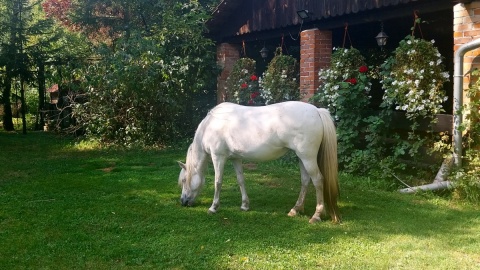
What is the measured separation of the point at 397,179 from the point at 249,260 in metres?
4.08

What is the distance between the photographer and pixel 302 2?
410 inches

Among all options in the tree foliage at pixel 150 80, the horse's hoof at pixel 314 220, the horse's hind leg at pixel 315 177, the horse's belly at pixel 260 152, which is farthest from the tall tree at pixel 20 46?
the horse's hoof at pixel 314 220

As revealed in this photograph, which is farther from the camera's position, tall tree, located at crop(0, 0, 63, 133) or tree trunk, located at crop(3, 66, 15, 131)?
tree trunk, located at crop(3, 66, 15, 131)

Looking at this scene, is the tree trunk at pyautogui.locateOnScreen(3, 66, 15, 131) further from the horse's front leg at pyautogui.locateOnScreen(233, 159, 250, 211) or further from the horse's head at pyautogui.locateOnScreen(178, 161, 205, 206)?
the horse's front leg at pyautogui.locateOnScreen(233, 159, 250, 211)

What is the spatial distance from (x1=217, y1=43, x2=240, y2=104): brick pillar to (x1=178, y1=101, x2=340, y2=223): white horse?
716cm

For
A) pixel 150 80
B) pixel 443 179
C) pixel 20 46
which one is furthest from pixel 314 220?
pixel 20 46

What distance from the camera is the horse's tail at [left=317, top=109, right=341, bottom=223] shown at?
566 cm

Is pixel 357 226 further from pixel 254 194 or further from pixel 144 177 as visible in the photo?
pixel 144 177

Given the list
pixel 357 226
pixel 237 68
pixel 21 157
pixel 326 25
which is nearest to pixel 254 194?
pixel 357 226

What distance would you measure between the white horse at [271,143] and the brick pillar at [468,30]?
2465 millimetres

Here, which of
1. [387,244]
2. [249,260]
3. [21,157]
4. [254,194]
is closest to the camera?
[249,260]

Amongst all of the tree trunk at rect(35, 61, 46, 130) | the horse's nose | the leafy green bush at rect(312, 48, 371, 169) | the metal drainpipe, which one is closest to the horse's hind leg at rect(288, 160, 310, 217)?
the horse's nose

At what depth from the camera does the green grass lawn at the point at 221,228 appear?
450 centimetres

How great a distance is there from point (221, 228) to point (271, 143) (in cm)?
115
